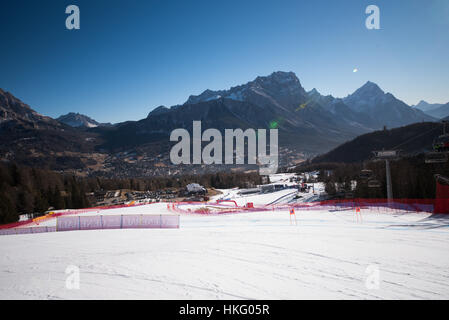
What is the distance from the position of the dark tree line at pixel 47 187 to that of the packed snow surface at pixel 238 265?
44269 mm

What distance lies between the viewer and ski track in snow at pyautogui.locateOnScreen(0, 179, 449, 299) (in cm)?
859

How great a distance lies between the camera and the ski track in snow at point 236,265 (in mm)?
8586

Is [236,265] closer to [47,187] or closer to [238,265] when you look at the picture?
[238,265]

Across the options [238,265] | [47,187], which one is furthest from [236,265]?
[47,187]

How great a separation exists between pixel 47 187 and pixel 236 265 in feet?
292

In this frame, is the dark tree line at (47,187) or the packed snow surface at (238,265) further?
the dark tree line at (47,187)

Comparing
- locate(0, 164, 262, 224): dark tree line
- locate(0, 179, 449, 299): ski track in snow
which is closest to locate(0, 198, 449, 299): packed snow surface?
locate(0, 179, 449, 299): ski track in snow

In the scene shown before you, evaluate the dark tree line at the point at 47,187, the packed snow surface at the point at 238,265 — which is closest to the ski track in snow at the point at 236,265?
the packed snow surface at the point at 238,265

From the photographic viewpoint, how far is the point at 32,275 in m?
10.6

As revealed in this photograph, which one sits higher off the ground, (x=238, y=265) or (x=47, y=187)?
(x=238, y=265)

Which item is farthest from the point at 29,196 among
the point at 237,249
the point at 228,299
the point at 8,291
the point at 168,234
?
the point at 228,299

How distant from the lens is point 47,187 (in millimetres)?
75375

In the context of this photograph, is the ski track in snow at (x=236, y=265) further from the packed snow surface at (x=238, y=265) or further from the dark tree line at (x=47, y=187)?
the dark tree line at (x=47, y=187)
